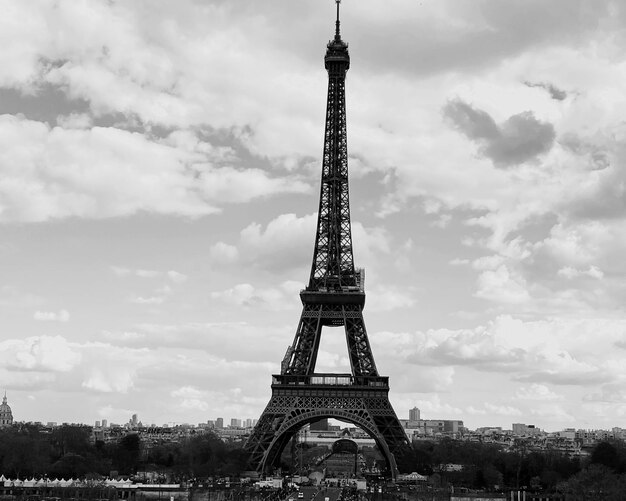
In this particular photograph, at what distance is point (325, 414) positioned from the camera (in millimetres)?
107938

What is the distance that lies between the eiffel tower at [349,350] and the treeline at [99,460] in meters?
6.10

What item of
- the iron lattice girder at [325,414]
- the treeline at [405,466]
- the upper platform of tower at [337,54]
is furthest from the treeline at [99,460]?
the upper platform of tower at [337,54]

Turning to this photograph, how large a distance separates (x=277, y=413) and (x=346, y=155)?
28.9 meters

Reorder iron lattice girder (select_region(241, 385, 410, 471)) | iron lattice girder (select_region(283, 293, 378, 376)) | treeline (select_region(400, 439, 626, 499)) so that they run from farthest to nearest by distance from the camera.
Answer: iron lattice girder (select_region(283, 293, 378, 376)) → iron lattice girder (select_region(241, 385, 410, 471)) → treeline (select_region(400, 439, 626, 499))

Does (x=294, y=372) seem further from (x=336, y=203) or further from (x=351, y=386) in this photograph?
(x=336, y=203)

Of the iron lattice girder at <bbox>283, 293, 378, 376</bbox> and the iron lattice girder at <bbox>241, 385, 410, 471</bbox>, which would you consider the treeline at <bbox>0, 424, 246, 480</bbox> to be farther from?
the iron lattice girder at <bbox>283, 293, 378, 376</bbox>

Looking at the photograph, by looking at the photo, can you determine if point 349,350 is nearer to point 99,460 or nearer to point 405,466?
point 405,466

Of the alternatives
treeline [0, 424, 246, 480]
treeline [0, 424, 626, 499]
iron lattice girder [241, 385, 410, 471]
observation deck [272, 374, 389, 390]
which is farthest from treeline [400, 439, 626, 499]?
treeline [0, 424, 246, 480]

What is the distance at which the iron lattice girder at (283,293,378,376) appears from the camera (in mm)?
109488

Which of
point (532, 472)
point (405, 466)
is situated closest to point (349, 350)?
point (405, 466)

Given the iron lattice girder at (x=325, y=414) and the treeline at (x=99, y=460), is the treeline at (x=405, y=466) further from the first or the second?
the iron lattice girder at (x=325, y=414)

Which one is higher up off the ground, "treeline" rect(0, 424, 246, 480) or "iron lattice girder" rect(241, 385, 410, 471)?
"iron lattice girder" rect(241, 385, 410, 471)

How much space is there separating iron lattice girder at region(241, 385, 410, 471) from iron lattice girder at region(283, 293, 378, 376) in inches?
104

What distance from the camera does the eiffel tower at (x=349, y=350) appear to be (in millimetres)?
106875
